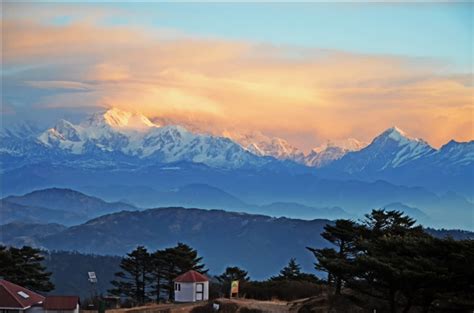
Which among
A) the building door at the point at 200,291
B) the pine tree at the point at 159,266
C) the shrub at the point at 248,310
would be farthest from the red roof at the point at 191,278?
the shrub at the point at 248,310

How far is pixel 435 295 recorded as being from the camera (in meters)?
24.5

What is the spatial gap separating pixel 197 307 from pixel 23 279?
19.4 m

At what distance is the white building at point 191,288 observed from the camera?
1887 inches

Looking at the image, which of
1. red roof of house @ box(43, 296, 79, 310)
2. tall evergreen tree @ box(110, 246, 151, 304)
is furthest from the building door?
tall evergreen tree @ box(110, 246, 151, 304)

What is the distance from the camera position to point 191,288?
48.0 m

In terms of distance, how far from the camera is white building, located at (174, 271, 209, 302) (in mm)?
47938

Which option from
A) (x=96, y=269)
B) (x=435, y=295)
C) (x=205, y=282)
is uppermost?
(x=96, y=269)

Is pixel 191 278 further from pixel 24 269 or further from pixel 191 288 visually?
pixel 24 269

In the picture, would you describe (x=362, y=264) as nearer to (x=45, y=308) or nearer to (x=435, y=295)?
(x=435, y=295)

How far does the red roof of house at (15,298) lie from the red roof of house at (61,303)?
2.63 feet

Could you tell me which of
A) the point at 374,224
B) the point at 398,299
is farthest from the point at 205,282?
the point at 398,299

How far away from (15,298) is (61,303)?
88.0 inches

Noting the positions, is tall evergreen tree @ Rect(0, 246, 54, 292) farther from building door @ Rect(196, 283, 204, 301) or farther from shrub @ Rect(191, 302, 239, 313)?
shrub @ Rect(191, 302, 239, 313)

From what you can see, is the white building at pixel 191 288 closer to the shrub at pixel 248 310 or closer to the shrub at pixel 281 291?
the shrub at pixel 281 291
